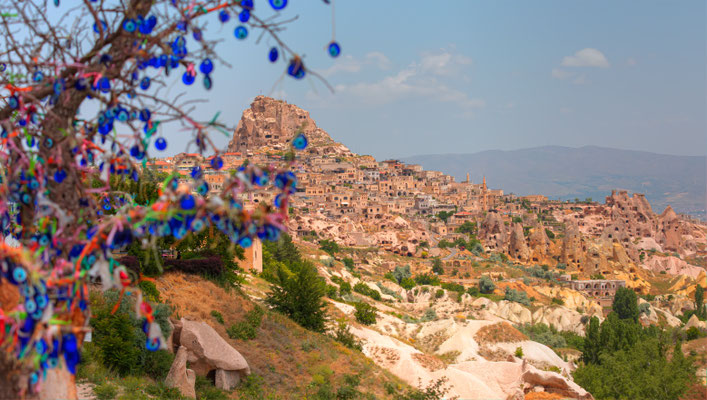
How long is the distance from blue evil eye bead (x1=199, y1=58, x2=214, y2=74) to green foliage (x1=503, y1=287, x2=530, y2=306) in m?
53.9

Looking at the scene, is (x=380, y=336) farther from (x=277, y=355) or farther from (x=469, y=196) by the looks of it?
(x=469, y=196)

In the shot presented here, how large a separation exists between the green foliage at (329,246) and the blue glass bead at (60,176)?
207 ft

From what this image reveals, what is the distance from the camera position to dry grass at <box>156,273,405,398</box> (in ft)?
44.2

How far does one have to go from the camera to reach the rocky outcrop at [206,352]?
11281mm

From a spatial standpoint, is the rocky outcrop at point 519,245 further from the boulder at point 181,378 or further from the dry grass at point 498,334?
the boulder at point 181,378

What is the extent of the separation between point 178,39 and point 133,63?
18.8 inches

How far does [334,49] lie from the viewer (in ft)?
15.2

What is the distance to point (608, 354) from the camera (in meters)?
33.7

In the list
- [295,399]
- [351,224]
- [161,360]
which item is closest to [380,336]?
[295,399]

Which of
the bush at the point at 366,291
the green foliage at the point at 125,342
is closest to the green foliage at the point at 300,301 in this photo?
the green foliage at the point at 125,342

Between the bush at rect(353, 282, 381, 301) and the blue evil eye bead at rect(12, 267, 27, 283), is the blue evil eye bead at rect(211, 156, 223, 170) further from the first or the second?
the bush at rect(353, 282, 381, 301)

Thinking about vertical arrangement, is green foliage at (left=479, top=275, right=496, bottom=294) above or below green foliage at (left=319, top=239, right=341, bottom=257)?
below

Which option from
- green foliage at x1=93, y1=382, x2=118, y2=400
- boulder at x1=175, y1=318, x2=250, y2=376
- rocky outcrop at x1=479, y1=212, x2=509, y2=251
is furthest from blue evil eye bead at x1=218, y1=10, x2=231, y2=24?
rocky outcrop at x1=479, y1=212, x2=509, y2=251

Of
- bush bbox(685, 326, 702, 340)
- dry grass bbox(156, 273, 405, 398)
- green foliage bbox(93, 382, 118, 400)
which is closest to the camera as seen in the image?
green foliage bbox(93, 382, 118, 400)
